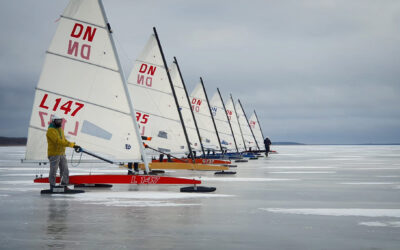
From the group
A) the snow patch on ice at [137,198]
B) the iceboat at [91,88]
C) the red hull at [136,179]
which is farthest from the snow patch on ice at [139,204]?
the iceboat at [91,88]

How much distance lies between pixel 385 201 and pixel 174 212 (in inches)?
188

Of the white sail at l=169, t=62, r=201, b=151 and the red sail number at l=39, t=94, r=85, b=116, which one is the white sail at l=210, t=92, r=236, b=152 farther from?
the red sail number at l=39, t=94, r=85, b=116

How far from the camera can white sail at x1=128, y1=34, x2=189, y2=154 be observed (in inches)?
938

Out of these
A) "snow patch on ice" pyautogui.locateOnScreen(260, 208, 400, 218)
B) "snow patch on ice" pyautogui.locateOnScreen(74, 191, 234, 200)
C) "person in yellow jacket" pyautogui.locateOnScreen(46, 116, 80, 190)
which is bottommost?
"snow patch on ice" pyautogui.locateOnScreen(74, 191, 234, 200)

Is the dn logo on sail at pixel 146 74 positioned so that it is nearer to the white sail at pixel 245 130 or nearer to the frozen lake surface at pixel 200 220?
the frozen lake surface at pixel 200 220

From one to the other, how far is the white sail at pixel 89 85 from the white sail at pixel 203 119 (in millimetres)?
23223

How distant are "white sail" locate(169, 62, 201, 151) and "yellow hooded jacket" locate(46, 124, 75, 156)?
16.7 metres

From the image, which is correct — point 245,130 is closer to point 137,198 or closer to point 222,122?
point 222,122

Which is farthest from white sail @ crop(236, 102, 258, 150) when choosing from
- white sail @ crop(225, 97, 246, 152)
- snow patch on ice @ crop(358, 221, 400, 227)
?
snow patch on ice @ crop(358, 221, 400, 227)

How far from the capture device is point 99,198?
12.1 m

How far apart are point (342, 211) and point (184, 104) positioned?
2066 cm

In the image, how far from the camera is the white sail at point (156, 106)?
23.8 meters

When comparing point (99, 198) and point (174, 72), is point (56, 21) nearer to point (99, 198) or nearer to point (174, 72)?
point (99, 198)

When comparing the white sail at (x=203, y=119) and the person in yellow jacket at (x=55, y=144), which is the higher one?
the white sail at (x=203, y=119)
